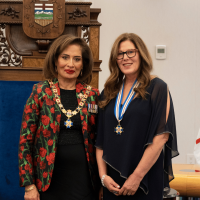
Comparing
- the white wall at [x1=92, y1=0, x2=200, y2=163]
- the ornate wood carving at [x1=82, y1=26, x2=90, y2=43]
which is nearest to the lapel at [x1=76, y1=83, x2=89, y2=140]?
the ornate wood carving at [x1=82, y1=26, x2=90, y2=43]

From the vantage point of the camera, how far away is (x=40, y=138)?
5.65ft

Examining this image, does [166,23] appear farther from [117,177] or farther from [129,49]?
[117,177]

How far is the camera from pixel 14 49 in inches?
107

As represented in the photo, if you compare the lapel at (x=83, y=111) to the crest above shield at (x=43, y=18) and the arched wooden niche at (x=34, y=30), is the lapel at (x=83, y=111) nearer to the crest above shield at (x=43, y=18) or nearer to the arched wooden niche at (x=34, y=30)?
the arched wooden niche at (x=34, y=30)

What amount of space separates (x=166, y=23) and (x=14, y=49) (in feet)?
8.07

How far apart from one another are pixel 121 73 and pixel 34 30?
3.95 ft

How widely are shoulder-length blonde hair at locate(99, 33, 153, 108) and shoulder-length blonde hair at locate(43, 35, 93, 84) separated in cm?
22

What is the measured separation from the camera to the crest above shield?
2.66 metres

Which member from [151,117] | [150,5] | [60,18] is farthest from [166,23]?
[151,117]

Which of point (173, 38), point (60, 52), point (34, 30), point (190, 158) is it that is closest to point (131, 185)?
point (60, 52)

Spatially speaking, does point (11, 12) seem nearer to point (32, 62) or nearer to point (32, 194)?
point (32, 62)

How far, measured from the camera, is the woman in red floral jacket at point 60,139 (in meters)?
1.71

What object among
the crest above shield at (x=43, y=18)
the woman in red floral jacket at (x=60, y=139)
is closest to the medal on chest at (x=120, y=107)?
the woman in red floral jacket at (x=60, y=139)

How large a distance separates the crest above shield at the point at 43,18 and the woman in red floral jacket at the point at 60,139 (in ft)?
2.94
